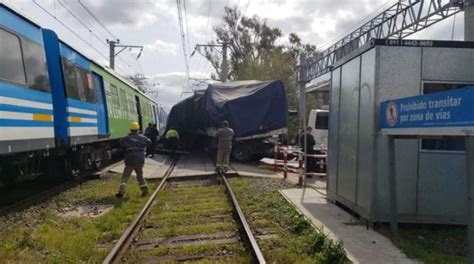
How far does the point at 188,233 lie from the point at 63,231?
1834mm

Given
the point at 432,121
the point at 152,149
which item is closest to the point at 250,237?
the point at 432,121

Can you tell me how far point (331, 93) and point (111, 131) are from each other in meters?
8.66

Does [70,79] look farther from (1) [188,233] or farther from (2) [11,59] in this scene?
(1) [188,233]

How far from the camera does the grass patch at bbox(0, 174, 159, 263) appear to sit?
22.4 ft

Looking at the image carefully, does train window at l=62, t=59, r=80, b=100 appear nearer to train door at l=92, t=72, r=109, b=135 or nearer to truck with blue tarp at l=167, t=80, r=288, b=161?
train door at l=92, t=72, r=109, b=135

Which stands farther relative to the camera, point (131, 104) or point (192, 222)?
point (131, 104)

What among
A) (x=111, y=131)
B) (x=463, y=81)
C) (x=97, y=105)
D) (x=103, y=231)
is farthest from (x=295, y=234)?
(x=111, y=131)

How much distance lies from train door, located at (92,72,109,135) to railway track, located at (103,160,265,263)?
467 centimetres

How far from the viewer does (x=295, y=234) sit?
8.19 meters

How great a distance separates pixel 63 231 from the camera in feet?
27.0

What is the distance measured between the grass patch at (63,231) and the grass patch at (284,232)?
209 centimetres

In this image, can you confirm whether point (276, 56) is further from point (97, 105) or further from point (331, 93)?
point (331, 93)

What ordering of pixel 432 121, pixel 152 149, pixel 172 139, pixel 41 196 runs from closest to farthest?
1. pixel 432 121
2. pixel 41 196
3. pixel 152 149
4. pixel 172 139

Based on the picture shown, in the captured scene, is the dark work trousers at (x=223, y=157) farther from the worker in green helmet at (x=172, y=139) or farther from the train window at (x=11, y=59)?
the worker in green helmet at (x=172, y=139)
